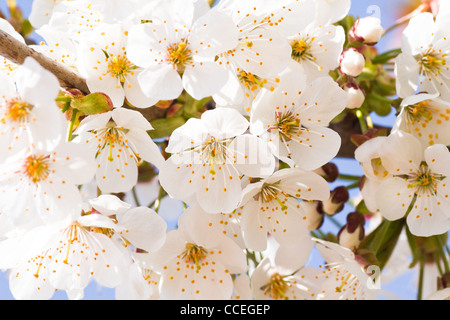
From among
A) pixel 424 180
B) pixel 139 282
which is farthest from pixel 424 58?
pixel 139 282

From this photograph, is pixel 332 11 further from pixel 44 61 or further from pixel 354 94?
pixel 44 61

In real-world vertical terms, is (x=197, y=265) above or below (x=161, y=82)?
below

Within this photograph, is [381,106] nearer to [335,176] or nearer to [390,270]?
[335,176]

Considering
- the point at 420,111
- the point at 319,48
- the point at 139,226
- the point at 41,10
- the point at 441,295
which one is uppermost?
the point at 41,10

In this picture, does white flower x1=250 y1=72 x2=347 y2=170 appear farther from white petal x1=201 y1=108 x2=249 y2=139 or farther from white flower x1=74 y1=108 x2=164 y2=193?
white flower x1=74 y1=108 x2=164 y2=193

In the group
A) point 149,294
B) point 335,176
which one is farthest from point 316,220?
point 149,294

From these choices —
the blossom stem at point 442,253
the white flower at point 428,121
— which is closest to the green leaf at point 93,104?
the white flower at point 428,121

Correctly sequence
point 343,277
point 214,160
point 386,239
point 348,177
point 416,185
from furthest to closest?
1. point 348,177
2. point 386,239
3. point 343,277
4. point 416,185
5. point 214,160
